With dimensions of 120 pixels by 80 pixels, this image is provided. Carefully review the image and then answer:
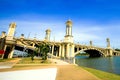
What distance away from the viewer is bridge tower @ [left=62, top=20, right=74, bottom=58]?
Result: 187 feet

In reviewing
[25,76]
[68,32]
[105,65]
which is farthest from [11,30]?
[105,65]

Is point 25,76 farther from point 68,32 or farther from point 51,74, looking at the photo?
point 68,32

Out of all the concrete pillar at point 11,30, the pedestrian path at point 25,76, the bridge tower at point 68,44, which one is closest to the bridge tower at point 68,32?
the bridge tower at point 68,44

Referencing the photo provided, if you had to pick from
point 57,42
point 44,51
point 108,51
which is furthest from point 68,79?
point 108,51

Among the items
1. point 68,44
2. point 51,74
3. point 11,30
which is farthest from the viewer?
point 68,44

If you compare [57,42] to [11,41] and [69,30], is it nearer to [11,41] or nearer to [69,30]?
[69,30]

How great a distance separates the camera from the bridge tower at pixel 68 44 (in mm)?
56938

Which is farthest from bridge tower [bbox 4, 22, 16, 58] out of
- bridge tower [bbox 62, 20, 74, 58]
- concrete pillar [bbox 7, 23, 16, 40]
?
bridge tower [bbox 62, 20, 74, 58]

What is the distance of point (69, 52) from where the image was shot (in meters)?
57.6

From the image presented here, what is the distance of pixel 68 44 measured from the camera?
56750 millimetres

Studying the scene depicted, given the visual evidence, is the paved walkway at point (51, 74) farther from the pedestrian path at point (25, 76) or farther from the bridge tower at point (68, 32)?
the bridge tower at point (68, 32)

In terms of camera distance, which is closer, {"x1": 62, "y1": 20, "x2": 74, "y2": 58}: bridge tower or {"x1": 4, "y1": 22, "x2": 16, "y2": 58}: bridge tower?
{"x1": 4, "y1": 22, "x2": 16, "y2": 58}: bridge tower

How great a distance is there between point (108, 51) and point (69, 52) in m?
73.1

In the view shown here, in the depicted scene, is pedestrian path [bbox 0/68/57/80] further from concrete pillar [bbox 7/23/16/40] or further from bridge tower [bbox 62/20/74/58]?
bridge tower [bbox 62/20/74/58]
